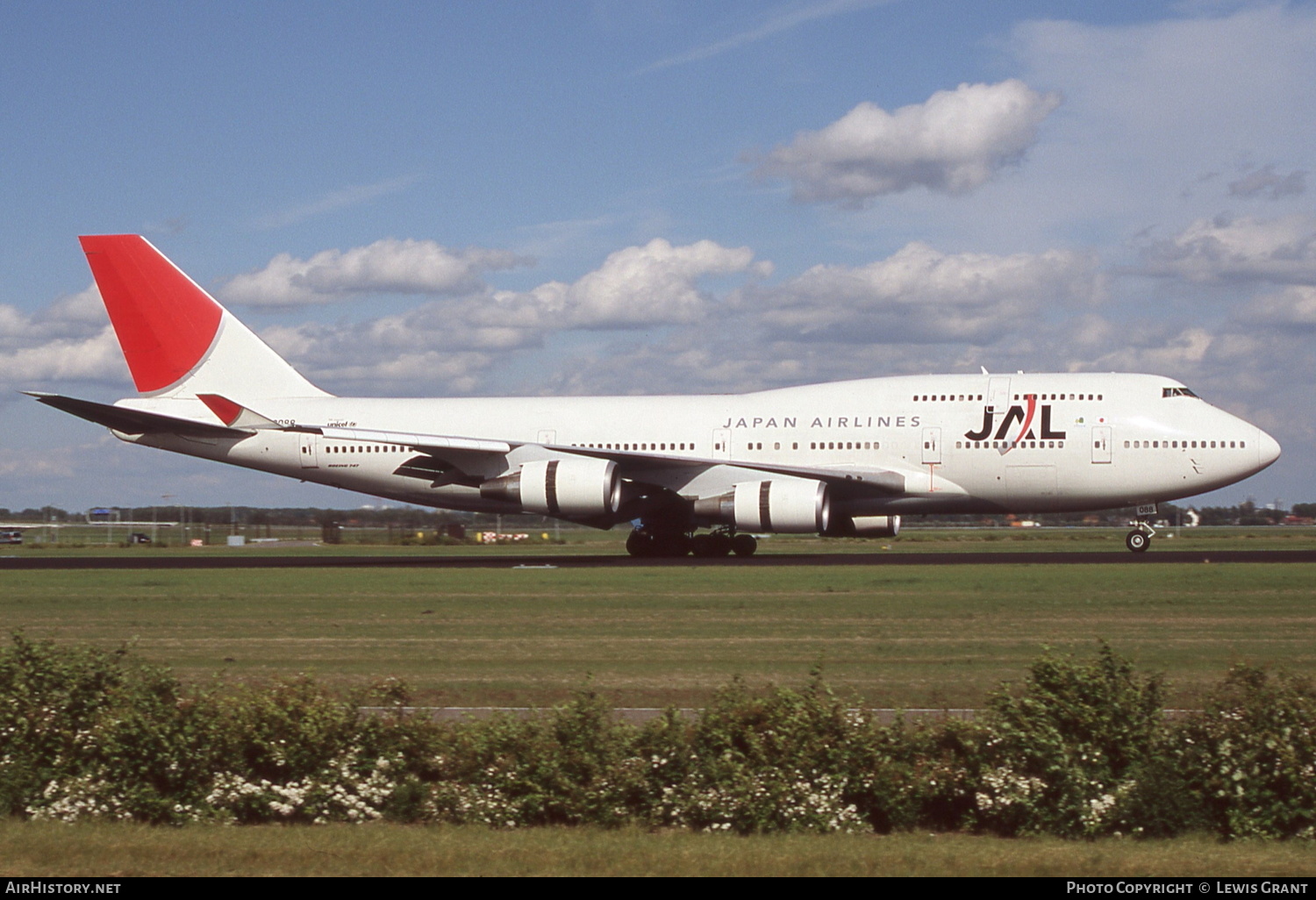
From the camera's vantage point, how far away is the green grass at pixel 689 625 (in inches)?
581

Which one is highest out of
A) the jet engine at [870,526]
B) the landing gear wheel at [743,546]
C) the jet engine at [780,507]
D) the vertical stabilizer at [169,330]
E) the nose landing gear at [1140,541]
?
the vertical stabilizer at [169,330]

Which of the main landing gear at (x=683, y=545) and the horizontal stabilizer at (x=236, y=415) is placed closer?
the horizontal stabilizer at (x=236, y=415)

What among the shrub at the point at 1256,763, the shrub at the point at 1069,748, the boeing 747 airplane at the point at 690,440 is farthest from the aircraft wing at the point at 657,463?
the shrub at the point at 1256,763

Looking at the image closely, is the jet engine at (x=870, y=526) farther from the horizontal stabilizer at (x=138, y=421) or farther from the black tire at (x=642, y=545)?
the horizontal stabilizer at (x=138, y=421)

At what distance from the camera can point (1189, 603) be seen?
71.5 ft

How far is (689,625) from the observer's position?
64.7ft

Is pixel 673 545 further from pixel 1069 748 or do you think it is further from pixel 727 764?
pixel 1069 748

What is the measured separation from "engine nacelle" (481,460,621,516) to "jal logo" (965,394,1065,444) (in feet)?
33.4

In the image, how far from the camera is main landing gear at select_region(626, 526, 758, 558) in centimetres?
3850

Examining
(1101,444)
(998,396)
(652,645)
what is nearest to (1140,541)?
(1101,444)

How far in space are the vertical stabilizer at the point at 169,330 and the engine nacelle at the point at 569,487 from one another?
1152 cm

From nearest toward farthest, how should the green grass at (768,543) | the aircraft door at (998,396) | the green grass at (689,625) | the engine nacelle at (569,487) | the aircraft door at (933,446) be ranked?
the green grass at (689,625) → the engine nacelle at (569,487) → the aircraft door at (998,396) → the aircraft door at (933,446) → the green grass at (768,543)

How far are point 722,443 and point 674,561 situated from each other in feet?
12.8

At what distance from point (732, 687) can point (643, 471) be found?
26.0 metres
